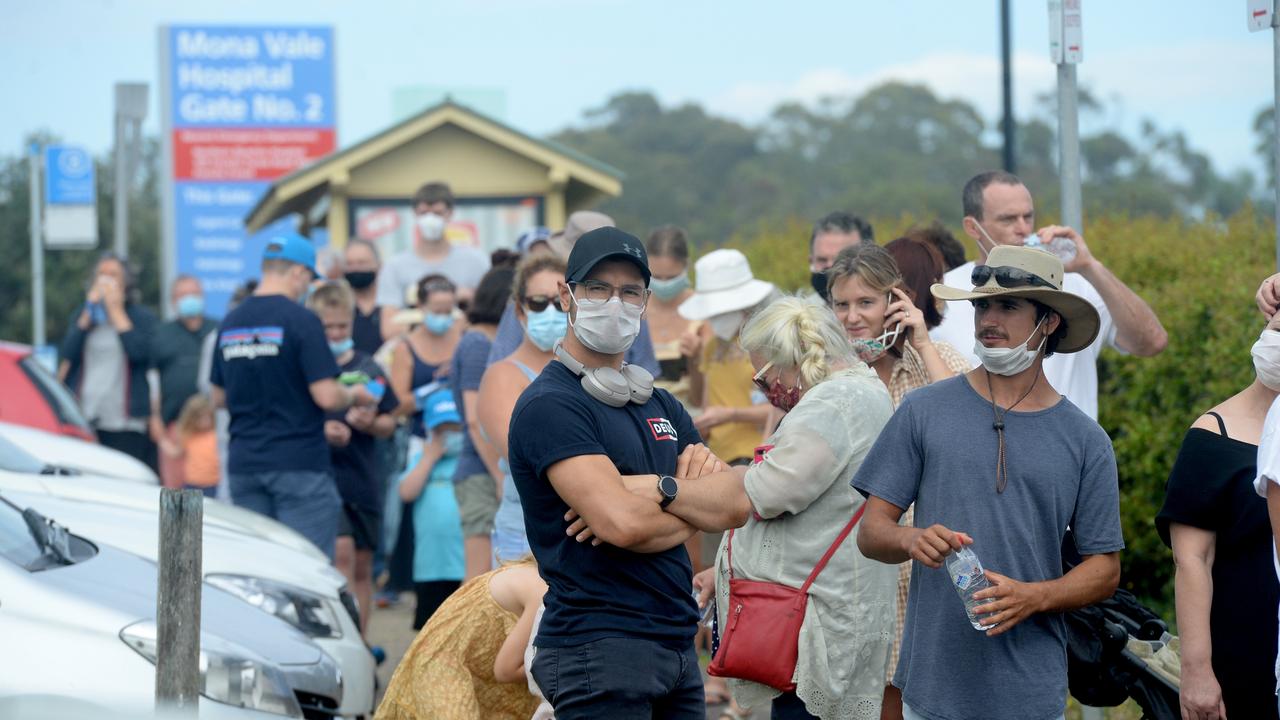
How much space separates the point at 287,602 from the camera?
6238mm

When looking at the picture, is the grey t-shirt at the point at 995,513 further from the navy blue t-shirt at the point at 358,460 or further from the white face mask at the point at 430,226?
the white face mask at the point at 430,226

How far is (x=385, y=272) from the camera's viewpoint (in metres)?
11.7

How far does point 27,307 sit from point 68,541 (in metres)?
42.4

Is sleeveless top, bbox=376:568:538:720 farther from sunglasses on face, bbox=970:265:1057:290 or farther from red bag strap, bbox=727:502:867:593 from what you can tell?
sunglasses on face, bbox=970:265:1057:290

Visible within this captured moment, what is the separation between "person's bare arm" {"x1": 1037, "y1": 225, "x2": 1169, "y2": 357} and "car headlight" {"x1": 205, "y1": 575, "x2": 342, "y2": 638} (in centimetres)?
342

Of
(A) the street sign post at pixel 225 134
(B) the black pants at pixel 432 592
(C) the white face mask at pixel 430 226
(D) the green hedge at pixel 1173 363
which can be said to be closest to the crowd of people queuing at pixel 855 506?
(B) the black pants at pixel 432 592

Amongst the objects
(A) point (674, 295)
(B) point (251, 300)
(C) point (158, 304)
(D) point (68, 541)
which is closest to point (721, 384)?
(A) point (674, 295)

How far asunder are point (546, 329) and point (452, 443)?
2.49 metres

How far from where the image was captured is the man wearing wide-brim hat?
12.9ft

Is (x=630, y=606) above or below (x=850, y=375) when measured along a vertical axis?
below

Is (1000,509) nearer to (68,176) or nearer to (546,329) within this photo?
(546,329)

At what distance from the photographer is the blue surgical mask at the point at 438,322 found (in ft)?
29.7

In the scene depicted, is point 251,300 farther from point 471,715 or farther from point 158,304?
point 158,304

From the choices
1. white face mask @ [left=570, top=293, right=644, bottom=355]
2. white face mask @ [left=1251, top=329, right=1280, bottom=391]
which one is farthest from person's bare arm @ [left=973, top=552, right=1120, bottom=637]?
white face mask @ [left=570, top=293, right=644, bottom=355]
